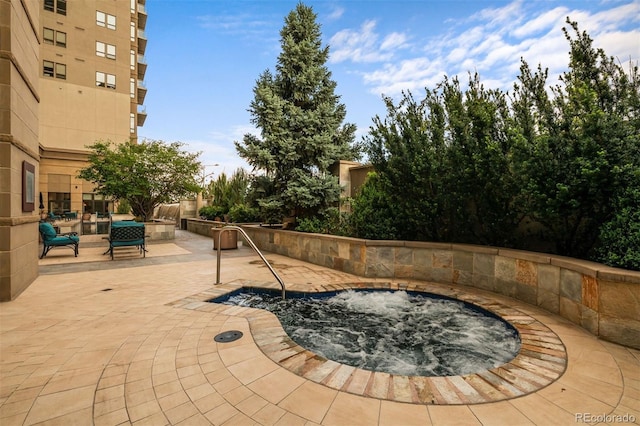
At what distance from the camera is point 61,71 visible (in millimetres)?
23906

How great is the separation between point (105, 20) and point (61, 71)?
20.6 ft

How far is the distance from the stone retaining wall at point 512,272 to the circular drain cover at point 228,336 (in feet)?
11.3

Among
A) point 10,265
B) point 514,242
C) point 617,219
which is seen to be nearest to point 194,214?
point 10,265

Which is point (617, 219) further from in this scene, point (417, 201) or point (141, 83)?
point (141, 83)

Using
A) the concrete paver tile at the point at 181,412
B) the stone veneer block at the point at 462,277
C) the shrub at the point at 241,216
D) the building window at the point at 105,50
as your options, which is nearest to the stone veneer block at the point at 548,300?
the stone veneer block at the point at 462,277

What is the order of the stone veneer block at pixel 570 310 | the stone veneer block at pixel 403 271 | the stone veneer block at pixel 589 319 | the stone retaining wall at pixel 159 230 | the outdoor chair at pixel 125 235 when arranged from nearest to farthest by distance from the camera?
the stone veneer block at pixel 589 319 < the stone veneer block at pixel 570 310 < the stone veneer block at pixel 403 271 < the outdoor chair at pixel 125 235 < the stone retaining wall at pixel 159 230

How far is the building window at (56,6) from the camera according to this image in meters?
23.3

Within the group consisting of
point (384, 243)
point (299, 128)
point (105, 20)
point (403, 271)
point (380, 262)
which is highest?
point (105, 20)

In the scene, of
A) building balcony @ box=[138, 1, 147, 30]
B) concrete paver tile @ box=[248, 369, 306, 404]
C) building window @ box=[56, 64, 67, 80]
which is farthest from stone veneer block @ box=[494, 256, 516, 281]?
building balcony @ box=[138, 1, 147, 30]

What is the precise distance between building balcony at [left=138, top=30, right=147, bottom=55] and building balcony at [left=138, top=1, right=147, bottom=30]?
64 cm

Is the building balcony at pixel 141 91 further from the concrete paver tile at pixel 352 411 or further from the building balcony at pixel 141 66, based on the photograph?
the concrete paver tile at pixel 352 411

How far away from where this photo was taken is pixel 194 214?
62.1ft

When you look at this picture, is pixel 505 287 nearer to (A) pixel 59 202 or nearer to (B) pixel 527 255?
(B) pixel 527 255

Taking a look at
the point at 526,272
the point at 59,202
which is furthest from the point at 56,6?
the point at 526,272
